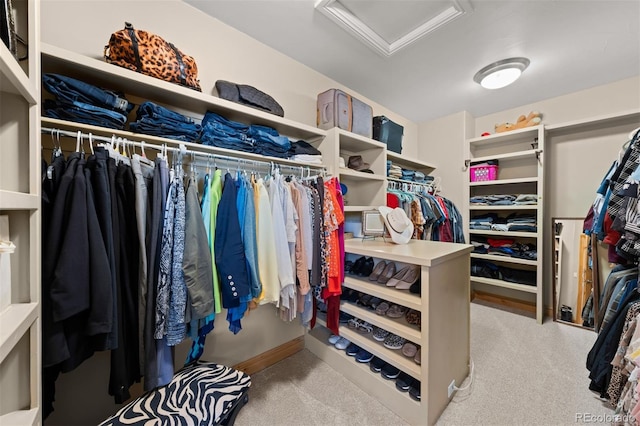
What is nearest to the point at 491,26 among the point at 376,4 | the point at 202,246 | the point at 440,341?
the point at 376,4

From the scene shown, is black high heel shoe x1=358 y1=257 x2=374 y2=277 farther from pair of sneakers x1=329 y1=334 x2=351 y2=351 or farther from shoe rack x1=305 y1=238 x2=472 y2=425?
pair of sneakers x1=329 y1=334 x2=351 y2=351

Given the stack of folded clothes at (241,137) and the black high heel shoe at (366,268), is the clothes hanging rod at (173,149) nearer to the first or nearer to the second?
the stack of folded clothes at (241,137)

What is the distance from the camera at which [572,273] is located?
7.98 ft

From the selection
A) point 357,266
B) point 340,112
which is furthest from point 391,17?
point 357,266

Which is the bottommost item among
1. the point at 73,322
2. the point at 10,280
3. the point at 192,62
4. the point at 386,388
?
the point at 386,388

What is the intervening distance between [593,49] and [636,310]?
195 centimetres

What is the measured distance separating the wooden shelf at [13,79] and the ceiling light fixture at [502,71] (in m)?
2.78

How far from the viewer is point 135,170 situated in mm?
979

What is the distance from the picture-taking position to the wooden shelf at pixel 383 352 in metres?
1.27

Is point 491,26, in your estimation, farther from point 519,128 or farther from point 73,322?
point 73,322

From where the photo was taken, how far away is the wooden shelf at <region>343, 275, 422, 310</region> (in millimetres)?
1261

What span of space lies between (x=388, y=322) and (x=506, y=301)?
2460mm

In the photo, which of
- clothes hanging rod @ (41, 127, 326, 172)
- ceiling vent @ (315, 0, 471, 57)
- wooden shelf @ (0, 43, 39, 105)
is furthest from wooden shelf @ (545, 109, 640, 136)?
wooden shelf @ (0, 43, 39, 105)

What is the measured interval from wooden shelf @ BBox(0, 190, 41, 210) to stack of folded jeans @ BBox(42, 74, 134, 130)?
52 centimetres
